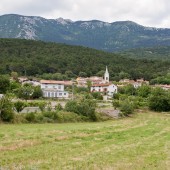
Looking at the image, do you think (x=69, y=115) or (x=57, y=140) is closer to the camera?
(x=57, y=140)

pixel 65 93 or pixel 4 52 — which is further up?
pixel 4 52

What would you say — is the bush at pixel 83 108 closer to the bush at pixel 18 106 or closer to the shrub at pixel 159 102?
the bush at pixel 18 106

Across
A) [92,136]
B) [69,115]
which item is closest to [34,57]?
[69,115]

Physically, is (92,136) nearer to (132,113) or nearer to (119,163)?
(119,163)

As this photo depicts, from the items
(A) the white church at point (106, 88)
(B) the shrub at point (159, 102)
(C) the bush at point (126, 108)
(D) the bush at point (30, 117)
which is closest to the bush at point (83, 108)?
(C) the bush at point (126, 108)

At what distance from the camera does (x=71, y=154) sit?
22.5m

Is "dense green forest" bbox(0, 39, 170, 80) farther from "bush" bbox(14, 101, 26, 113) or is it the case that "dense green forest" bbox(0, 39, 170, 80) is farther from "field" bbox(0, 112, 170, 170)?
"field" bbox(0, 112, 170, 170)

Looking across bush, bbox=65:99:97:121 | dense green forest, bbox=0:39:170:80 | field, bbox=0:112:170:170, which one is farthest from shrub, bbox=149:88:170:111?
dense green forest, bbox=0:39:170:80

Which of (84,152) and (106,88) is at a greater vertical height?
(106,88)

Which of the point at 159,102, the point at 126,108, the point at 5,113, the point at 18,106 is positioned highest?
the point at 18,106

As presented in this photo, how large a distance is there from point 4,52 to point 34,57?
15000 mm

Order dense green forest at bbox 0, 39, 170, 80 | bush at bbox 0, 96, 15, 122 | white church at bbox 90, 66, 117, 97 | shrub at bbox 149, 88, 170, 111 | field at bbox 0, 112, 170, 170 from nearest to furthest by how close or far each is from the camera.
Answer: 1. field at bbox 0, 112, 170, 170
2. bush at bbox 0, 96, 15, 122
3. shrub at bbox 149, 88, 170, 111
4. white church at bbox 90, 66, 117, 97
5. dense green forest at bbox 0, 39, 170, 80

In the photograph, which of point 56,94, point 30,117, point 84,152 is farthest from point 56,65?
point 84,152

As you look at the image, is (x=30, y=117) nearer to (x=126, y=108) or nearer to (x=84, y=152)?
(x=126, y=108)
